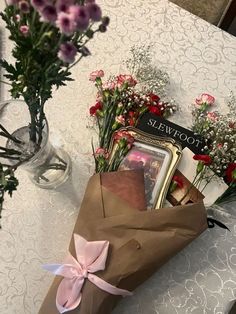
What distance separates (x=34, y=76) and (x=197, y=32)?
0.71 meters

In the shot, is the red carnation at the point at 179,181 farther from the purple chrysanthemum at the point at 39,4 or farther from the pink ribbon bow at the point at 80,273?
the purple chrysanthemum at the point at 39,4

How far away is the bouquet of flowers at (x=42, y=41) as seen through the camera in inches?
19.6

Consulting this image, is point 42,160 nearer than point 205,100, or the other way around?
point 42,160

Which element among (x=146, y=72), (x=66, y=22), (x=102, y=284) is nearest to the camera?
(x=66, y=22)

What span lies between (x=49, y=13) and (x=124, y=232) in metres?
0.49

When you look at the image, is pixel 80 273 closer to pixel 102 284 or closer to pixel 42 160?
pixel 102 284

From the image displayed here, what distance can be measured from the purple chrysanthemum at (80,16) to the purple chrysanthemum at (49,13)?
22 millimetres

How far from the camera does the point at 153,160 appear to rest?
0.99 metres

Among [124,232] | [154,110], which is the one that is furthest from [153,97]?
[124,232]

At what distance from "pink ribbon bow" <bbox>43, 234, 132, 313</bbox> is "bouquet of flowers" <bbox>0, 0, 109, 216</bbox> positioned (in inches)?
9.0

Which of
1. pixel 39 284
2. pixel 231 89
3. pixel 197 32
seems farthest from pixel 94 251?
pixel 197 32

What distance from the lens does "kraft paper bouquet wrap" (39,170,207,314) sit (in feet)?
2.73

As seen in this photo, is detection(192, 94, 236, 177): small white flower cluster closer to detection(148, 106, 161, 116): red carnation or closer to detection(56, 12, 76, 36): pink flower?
detection(148, 106, 161, 116): red carnation

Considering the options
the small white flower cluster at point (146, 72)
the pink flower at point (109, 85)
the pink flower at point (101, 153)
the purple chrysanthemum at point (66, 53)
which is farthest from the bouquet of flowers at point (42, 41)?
the small white flower cluster at point (146, 72)
